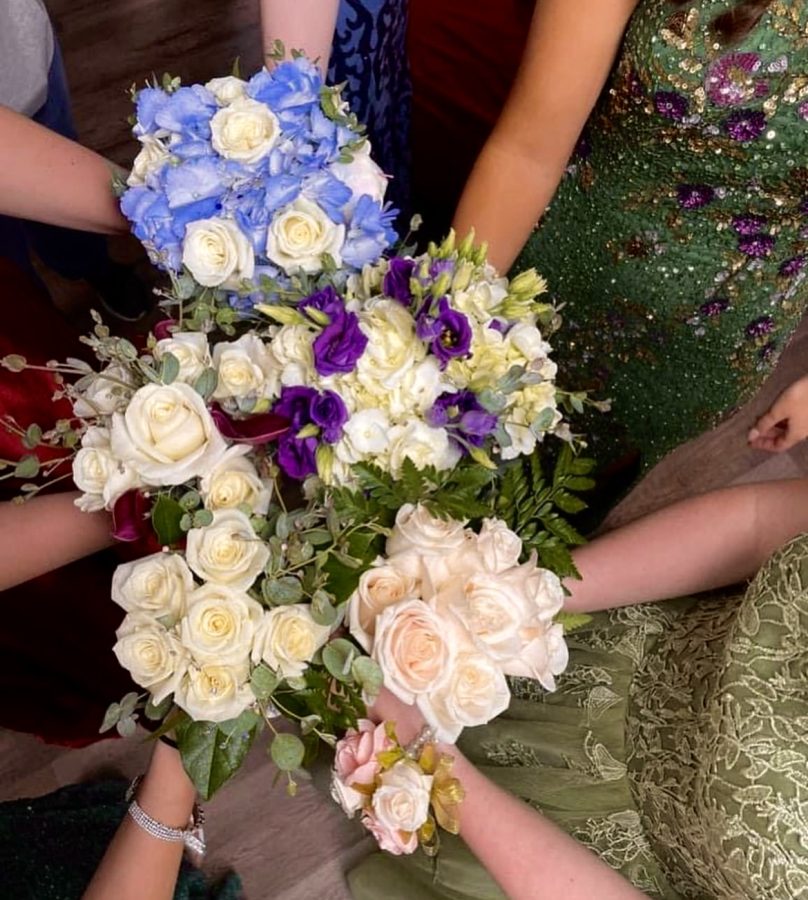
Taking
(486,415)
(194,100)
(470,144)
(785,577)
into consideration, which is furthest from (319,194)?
(470,144)

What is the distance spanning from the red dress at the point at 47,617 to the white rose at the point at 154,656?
43cm

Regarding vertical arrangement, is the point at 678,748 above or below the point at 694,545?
below

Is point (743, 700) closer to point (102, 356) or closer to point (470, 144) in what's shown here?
point (102, 356)

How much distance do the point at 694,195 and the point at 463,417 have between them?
543 mm

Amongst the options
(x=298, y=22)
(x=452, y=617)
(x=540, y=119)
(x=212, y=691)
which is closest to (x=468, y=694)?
(x=452, y=617)

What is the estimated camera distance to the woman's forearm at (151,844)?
2.68 feet

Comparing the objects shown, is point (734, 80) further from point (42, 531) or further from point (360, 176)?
point (42, 531)

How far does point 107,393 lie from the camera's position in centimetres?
64

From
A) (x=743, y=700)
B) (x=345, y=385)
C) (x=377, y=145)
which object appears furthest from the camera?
(x=377, y=145)

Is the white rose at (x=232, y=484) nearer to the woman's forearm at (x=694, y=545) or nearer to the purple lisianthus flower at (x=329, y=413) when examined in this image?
the purple lisianthus flower at (x=329, y=413)

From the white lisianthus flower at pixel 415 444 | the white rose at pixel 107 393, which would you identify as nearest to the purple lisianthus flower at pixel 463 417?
Result: the white lisianthus flower at pixel 415 444

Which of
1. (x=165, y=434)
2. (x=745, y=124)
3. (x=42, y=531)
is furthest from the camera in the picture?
(x=745, y=124)

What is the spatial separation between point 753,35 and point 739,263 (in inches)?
11.4

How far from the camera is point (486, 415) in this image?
652 millimetres
